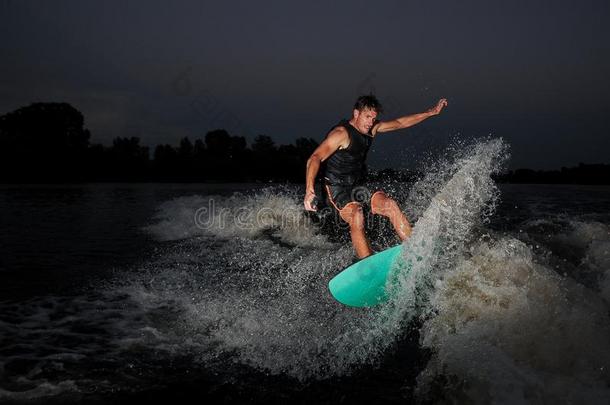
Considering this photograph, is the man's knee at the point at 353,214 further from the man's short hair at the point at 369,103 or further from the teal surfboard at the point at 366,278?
the man's short hair at the point at 369,103

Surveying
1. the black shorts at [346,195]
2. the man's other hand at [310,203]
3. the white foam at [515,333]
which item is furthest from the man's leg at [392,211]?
the man's other hand at [310,203]

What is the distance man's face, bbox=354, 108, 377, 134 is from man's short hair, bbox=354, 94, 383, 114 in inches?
1.9

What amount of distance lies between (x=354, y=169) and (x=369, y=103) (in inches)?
39.1

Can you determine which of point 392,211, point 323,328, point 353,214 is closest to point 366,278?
point 323,328

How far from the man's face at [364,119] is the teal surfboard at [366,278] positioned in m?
2.01

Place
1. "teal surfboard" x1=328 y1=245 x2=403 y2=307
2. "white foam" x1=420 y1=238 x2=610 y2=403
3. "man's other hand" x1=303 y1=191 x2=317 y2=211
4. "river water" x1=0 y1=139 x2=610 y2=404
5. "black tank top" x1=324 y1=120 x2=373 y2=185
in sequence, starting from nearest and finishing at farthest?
"white foam" x1=420 y1=238 x2=610 y2=403, "river water" x1=0 y1=139 x2=610 y2=404, "teal surfboard" x1=328 y1=245 x2=403 y2=307, "man's other hand" x1=303 y1=191 x2=317 y2=211, "black tank top" x1=324 y1=120 x2=373 y2=185

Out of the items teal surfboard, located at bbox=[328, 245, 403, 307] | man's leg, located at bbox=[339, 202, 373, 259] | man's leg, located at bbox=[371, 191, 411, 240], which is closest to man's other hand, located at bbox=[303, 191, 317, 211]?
teal surfboard, located at bbox=[328, 245, 403, 307]

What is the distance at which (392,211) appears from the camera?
5922mm

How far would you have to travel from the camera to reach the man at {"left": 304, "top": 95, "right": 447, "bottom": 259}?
5922 millimetres

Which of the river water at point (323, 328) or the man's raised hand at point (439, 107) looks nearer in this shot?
the river water at point (323, 328)

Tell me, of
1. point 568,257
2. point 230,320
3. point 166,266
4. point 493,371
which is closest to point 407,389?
point 493,371

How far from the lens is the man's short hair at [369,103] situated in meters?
6.17

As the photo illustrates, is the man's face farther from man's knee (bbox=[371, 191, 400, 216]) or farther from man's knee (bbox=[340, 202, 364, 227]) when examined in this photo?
man's knee (bbox=[340, 202, 364, 227])

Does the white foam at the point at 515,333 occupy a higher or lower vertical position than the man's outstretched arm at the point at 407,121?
lower
